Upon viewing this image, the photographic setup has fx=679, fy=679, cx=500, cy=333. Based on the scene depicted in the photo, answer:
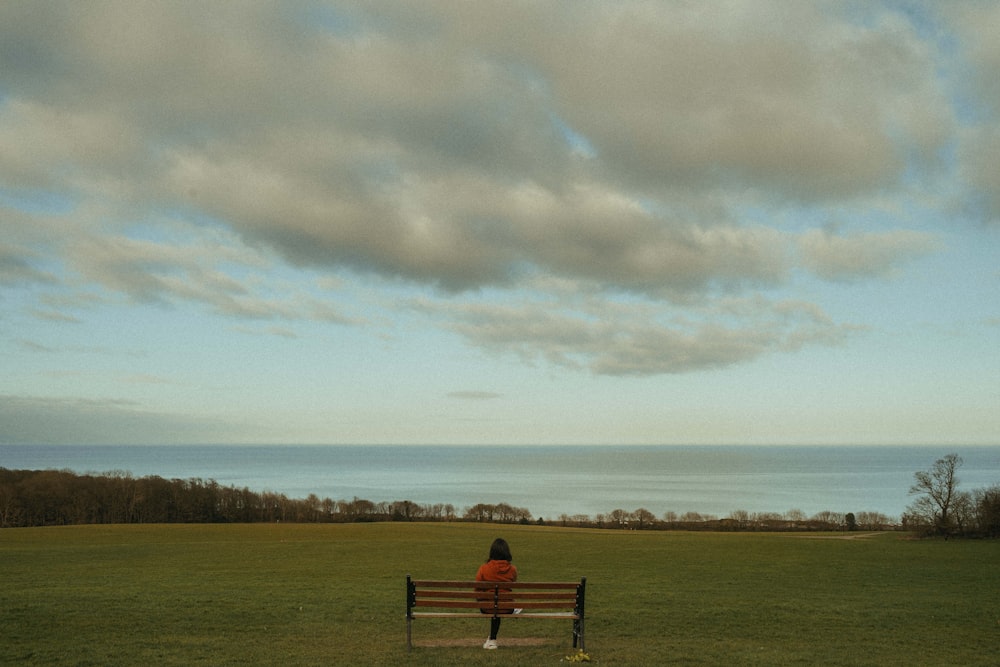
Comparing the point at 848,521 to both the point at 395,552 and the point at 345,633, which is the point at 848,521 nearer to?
the point at 395,552

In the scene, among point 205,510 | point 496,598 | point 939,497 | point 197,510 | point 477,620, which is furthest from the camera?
point 205,510

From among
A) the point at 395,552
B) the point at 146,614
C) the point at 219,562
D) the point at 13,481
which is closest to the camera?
the point at 146,614

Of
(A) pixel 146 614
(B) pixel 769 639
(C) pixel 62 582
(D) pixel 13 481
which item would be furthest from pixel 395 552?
(D) pixel 13 481

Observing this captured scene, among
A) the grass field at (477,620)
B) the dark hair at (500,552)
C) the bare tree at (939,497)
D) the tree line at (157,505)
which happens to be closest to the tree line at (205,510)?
the tree line at (157,505)

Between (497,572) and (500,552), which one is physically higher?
(500,552)

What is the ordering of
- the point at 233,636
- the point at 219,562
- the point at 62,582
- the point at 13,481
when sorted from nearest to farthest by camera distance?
the point at 233,636
the point at 62,582
the point at 219,562
the point at 13,481

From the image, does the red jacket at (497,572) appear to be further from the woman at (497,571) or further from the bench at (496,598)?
the bench at (496,598)

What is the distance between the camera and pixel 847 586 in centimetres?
1867

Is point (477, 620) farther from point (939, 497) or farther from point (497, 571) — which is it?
point (939, 497)

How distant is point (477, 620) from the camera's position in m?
12.9

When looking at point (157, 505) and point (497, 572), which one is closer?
point (497, 572)

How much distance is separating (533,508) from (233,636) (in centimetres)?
10066

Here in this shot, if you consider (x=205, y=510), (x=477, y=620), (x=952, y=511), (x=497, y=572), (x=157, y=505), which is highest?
(x=497, y=572)

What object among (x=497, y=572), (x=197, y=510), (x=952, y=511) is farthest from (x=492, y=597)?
(x=197, y=510)
